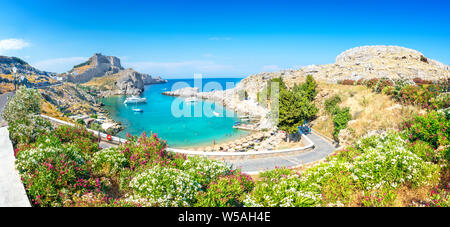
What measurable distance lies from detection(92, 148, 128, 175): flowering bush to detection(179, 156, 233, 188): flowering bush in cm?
266

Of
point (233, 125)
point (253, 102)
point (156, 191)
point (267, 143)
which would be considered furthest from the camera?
point (253, 102)

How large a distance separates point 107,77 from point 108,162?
143457 mm

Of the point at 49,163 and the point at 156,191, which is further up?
the point at 49,163

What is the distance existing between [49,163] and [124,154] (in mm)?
3515

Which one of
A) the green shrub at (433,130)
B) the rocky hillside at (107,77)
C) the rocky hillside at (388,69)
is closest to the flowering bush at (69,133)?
the green shrub at (433,130)

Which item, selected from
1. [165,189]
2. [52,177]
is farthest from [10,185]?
[165,189]

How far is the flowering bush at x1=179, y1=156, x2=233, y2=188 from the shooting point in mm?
7121

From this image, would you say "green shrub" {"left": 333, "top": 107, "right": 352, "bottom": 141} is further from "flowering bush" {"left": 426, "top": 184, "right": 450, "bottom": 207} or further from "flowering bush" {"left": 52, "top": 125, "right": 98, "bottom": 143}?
"flowering bush" {"left": 52, "top": 125, "right": 98, "bottom": 143}

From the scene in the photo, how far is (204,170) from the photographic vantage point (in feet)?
25.2
